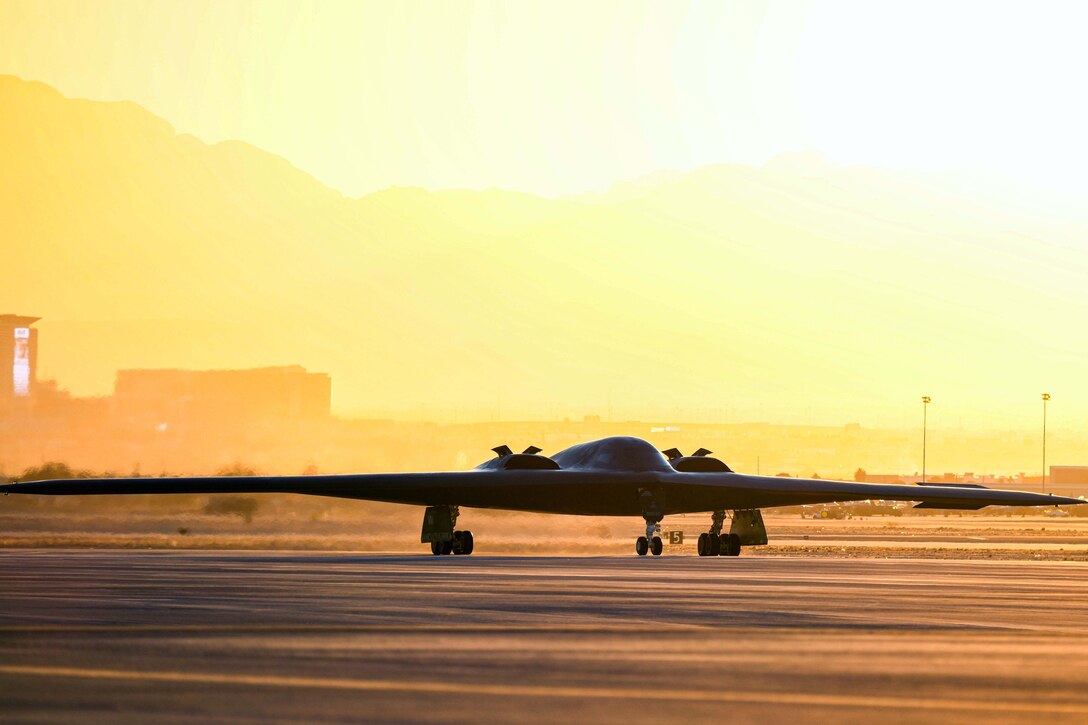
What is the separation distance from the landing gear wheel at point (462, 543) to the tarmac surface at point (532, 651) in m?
21.7

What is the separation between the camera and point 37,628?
55.5 ft

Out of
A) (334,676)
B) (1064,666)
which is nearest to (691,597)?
(1064,666)

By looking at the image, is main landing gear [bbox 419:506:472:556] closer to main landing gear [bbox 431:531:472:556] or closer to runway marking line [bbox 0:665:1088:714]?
main landing gear [bbox 431:531:472:556]

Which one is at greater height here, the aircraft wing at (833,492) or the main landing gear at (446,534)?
the aircraft wing at (833,492)

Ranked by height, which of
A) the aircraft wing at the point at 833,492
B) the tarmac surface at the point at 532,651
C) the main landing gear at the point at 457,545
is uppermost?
the aircraft wing at the point at 833,492

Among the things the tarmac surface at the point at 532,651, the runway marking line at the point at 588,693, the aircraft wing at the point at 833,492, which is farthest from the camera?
the aircraft wing at the point at 833,492

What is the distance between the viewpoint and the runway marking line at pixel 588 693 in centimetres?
1159

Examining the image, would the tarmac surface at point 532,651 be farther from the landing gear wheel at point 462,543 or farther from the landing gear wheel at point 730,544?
the landing gear wheel at point 730,544

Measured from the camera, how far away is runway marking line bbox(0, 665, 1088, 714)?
11586 millimetres

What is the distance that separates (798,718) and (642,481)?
37768mm

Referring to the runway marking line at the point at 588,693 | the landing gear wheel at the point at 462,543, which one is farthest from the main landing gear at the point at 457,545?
the runway marking line at the point at 588,693

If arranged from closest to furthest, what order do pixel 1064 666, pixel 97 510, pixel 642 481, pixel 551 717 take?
pixel 551 717 < pixel 1064 666 < pixel 642 481 < pixel 97 510

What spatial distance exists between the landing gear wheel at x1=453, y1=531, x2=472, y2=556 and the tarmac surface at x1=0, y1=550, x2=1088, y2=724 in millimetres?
21706

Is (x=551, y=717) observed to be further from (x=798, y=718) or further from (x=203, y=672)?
(x=203, y=672)
